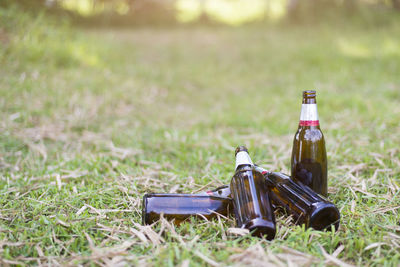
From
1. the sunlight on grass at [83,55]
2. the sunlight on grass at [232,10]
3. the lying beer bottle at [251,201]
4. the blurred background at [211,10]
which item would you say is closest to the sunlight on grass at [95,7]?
the blurred background at [211,10]

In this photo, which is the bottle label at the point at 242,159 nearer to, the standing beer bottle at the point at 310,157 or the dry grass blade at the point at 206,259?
the standing beer bottle at the point at 310,157

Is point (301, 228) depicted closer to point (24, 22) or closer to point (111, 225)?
point (111, 225)

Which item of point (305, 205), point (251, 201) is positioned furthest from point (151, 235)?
point (305, 205)

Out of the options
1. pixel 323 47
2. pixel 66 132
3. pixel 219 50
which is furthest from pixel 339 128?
pixel 219 50

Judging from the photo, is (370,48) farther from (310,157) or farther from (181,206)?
(181,206)

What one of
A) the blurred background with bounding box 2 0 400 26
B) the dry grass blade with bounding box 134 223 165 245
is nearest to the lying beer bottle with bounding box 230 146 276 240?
the dry grass blade with bounding box 134 223 165 245

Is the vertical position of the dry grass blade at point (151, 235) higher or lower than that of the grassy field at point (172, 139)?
lower

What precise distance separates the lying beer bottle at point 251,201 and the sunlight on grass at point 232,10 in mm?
11456

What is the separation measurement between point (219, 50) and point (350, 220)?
8010 mm

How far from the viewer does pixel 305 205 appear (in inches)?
66.1

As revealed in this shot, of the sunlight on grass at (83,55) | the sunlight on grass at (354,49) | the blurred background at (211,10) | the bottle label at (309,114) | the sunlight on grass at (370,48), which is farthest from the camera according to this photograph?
the blurred background at (211,10)

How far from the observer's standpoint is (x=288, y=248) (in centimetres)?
150

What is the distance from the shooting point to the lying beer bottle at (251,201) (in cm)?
161

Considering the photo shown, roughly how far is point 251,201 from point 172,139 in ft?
6.10
